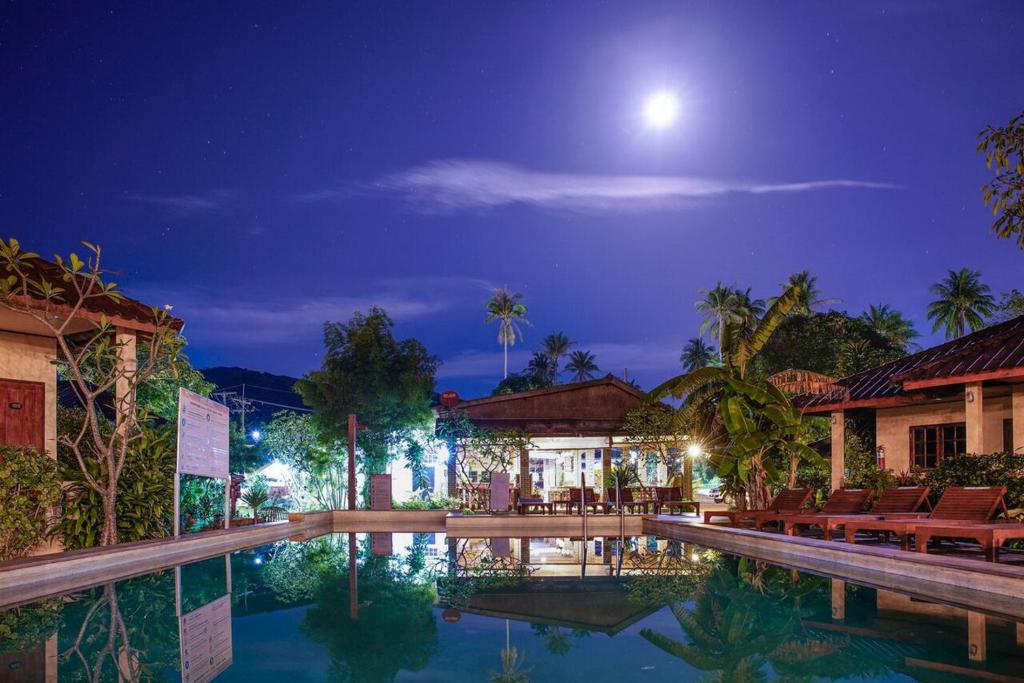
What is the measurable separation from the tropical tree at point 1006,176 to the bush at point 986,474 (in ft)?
19.2

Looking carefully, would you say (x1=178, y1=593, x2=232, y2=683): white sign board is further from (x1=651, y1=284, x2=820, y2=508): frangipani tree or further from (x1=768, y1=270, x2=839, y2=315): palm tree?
(x1=768, y1=270, x2=839, y2=315): palm tree

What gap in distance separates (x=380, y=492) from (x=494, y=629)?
42.7 ft

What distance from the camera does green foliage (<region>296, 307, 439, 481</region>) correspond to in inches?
859

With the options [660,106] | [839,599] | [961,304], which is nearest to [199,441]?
[839,599]

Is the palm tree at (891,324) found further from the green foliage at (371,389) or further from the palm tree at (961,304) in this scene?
the green foliage at (371,389)

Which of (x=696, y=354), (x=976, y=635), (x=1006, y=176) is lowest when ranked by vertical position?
(x=976, y=635)

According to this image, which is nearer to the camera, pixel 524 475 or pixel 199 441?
pixel 199 441

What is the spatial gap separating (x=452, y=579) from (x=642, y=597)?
8.64ft

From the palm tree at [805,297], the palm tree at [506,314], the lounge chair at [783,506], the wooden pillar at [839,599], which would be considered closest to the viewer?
the wooden pillar at [839,599]

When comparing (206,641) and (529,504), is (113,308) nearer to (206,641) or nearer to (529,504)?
(206,641)

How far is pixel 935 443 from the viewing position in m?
17.7

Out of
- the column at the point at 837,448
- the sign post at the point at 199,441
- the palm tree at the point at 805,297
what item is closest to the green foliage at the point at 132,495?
the sign post at the point at 199,441

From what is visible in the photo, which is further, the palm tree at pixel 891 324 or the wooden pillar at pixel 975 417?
the palm tree at pixel 891 324

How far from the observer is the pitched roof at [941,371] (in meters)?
13.7
